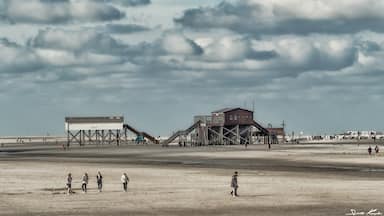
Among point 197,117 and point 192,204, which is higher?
point 197,117

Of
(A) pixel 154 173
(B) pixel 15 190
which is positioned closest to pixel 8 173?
(A) pixel 154 173

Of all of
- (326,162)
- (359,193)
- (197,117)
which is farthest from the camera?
(197,117)

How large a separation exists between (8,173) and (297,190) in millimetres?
32001

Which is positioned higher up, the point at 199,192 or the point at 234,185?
the point at 234,185

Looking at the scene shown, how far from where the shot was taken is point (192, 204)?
49.2 m

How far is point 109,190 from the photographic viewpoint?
58.4 meters

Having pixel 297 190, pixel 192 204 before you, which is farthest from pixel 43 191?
pixel 297 190

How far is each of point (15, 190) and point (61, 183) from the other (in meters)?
6.57

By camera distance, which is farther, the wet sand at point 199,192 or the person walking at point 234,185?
the person walking at point 234,185

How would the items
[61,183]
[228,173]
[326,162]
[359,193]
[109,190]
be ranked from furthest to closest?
1. [326,162]
2. [228,173]
3. [61,183]
4. [109,190]
5. [359,193]

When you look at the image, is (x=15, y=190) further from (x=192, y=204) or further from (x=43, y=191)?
(x=192, y=204)

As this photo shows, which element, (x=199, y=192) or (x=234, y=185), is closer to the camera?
(x=234, y=185)

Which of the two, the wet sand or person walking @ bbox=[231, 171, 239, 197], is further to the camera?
person walking @ bbox=[231, 171, 239, 197]

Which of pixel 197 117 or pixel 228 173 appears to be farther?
pixel 197 117
